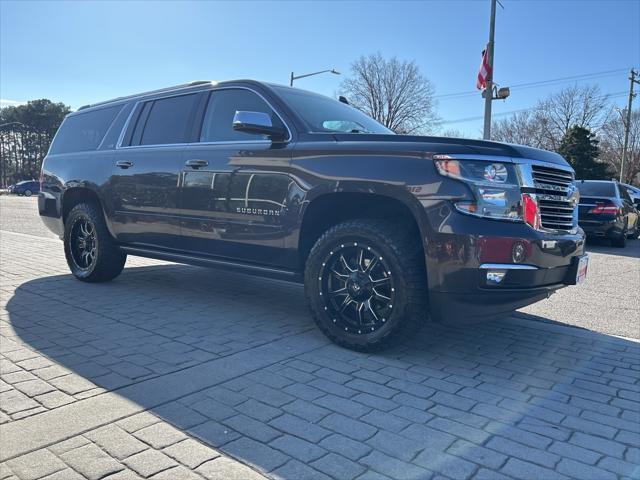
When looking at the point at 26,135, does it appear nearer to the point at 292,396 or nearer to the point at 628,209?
the point at 628,209

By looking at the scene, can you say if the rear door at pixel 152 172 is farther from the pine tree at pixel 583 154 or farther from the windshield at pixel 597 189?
the pine tree at pixel 583 154

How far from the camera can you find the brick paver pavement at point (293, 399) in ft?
7.59

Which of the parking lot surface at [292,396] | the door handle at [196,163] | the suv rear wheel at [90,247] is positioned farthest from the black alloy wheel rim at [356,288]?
the suv rear wheel at [90,247]

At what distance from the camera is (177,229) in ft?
16.1

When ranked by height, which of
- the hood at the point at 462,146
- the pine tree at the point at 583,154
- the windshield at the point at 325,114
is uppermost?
the pine tree at the point at 583,154

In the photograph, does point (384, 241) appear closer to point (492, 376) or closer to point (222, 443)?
point (492, 376)

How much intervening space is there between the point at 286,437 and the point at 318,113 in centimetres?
Answer: 284

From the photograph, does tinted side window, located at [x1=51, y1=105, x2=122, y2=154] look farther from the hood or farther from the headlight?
the headlight

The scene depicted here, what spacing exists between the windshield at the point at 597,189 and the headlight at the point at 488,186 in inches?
376

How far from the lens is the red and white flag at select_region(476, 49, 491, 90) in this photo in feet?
49.4

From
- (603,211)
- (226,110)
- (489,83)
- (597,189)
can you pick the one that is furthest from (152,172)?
(489,83)

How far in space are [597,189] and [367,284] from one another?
10175 mm

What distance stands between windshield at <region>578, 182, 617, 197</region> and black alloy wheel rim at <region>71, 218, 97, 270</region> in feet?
33.8

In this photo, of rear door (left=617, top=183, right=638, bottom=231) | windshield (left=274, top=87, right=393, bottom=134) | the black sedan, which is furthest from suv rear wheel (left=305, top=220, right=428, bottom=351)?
rear door (left=617, top=183, right=638, bottom=231)
